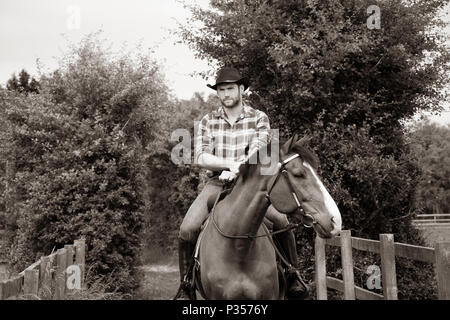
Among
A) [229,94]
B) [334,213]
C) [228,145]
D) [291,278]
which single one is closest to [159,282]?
[291,278]

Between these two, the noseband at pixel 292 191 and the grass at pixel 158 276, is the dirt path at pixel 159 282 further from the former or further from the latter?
the noseband at pixel 292 191

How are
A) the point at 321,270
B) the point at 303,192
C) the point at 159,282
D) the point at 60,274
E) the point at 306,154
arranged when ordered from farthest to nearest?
the point at 159,282
the point at 321,270
the point at 60,274
the point at 306,154
the point at 303,192

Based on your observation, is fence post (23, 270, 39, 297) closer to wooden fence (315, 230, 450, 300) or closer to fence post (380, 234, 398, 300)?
wooden fence (315, 230, 450, 300)

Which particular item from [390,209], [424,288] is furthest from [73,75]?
→ [424,288]

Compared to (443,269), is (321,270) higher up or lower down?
lower down

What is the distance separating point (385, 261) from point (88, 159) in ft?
24.3

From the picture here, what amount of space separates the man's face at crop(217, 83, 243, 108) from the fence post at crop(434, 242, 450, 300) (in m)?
2.68

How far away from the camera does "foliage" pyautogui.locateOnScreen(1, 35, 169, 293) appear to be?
404 inches

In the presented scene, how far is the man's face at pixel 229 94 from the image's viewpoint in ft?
17.6

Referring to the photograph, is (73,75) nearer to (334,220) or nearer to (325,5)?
(325,5)

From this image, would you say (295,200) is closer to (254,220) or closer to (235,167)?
(254,220)

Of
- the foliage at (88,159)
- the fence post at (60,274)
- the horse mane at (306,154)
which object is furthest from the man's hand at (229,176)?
the foliage at (88,159)

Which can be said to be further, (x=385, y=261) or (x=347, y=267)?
(x=347, y=267)

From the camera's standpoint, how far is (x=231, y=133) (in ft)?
17.4
